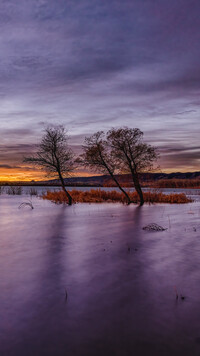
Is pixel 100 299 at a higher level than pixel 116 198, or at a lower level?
lower

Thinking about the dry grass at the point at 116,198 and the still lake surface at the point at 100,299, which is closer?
the still lake surface at the point at 100,299

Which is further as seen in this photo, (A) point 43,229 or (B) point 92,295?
(A) point 43,229

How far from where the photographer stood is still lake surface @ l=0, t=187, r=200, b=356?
403cm

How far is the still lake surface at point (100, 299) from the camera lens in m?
4.03

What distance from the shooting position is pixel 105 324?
179 inches

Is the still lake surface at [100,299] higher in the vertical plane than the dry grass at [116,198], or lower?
lower

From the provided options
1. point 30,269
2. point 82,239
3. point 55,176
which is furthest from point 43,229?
point 55,176

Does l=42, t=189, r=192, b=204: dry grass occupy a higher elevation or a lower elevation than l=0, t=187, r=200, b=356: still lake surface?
higher

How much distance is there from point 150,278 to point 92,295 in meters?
1.76

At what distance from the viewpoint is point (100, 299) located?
5.54 metres

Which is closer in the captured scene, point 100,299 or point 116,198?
point 100,299

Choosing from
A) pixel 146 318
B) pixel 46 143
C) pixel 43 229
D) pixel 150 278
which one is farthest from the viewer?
pixel 46 143

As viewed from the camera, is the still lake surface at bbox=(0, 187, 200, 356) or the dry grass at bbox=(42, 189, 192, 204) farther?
the dry grass at bbox=(42, 189, 192, 204)

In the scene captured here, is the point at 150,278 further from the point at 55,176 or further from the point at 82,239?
the point at 55,176
